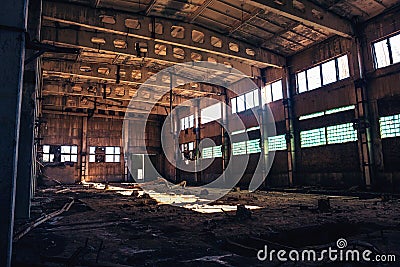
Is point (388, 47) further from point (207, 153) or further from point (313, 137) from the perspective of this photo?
point (207, 153)

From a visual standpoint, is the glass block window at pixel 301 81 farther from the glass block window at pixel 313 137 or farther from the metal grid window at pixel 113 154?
the metal grid window at pixel 113 154

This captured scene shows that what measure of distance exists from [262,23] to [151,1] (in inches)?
201

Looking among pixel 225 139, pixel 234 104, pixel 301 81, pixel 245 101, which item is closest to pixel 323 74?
pixel 301 81

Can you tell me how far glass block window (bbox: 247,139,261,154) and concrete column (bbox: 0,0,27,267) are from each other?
15116 mm

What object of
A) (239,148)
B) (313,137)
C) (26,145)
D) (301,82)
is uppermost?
(301,82)

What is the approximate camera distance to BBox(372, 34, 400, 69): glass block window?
36.3 ft

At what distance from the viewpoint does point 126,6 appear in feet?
37.2

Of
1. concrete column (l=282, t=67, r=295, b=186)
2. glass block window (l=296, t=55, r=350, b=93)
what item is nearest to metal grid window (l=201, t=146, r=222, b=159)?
concrete column (l=282, t=67, r=295, b=186)

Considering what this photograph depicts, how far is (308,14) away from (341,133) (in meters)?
5.40

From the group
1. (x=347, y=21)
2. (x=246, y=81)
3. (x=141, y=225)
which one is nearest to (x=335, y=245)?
(x=141, y=225)

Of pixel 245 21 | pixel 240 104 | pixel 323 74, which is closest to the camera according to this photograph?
pixel 245 21

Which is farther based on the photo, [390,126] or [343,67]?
[343,67]

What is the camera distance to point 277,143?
1582cm

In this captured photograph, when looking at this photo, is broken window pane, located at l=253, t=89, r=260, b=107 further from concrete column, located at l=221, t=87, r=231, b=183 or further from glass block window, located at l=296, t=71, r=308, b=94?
concrete column, located at l=221, t=87, r=231, b=183
